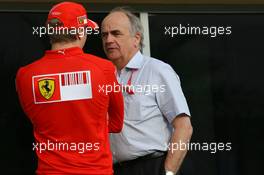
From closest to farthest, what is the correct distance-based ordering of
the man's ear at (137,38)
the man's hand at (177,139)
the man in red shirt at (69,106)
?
the man in red shirt at (69,106) < the man's hand at (177,139) < the man's ear at (137,38)

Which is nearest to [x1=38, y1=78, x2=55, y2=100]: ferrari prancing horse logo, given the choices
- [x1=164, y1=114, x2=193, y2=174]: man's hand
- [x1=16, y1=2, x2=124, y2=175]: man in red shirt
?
[x1=16, y1=2, x2=124, y2=175]: man in red shirt

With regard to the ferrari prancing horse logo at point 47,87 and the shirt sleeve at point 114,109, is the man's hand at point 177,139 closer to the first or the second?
the shirt sleeve at point 114,109

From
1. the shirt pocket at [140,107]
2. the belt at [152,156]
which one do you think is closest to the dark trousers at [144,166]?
the belt at [152,156]

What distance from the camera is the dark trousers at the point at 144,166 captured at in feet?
11.8

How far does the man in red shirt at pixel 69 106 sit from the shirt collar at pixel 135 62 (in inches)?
21.1

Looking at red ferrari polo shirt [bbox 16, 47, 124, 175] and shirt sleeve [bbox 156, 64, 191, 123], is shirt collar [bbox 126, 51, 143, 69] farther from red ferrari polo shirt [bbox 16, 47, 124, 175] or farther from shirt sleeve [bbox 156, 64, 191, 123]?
red ferrari polo shirt [bbox 16, 47, 124, 175]

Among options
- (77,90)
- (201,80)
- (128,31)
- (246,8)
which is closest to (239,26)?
(246,8)

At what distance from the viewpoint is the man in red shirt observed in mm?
3072

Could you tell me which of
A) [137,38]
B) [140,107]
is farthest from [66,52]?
[137,38]

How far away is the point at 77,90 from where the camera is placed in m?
3.10

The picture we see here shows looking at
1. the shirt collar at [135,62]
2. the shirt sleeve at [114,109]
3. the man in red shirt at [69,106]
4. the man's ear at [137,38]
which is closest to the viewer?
the man in red shirt at [69,106]

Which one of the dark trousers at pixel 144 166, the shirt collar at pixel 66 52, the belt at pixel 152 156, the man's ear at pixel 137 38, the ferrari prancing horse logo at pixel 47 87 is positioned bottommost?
the dark trousers at pixel 144 166

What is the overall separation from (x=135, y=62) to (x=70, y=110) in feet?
2.54

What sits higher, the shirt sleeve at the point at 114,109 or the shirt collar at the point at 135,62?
the shirt collar at the point at 135,62
